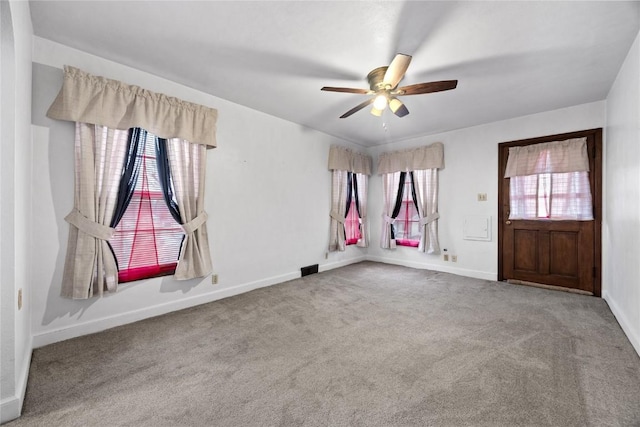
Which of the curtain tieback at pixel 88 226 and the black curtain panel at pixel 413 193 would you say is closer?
the curtain tieback at pixel 88 226

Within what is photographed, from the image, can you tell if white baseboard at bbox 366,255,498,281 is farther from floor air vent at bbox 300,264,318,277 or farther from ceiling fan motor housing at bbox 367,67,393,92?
ceiling fan motor housing at bbox 367,67,393,92

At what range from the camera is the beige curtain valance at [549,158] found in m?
3.57

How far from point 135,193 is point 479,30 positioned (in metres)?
3.37

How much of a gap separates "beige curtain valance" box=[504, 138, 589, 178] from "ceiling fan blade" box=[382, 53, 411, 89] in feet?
8.86

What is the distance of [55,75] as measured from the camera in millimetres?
2305

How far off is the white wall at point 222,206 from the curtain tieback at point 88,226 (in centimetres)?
9

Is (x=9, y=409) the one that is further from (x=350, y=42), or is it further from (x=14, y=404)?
(x=350, y=42)

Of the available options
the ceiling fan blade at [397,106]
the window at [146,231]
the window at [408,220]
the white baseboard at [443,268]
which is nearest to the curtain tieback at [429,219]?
the window at [408,220]

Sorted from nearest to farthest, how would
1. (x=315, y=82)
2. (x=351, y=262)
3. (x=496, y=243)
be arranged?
(x=315, y=82)
(x=496, y=243)
(x=351, y=262)

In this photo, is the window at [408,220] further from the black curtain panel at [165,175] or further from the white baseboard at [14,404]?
the white baseboard at [14,404]

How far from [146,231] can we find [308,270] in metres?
2.46

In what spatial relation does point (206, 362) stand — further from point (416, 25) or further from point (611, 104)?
point (611, 104)

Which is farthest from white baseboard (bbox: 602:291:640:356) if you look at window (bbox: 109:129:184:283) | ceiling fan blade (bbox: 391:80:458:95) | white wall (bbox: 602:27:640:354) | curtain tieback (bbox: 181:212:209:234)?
window (bbox: 109:129:184:283)

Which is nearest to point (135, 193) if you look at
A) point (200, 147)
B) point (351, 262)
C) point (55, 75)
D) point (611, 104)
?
point (200, 147)
